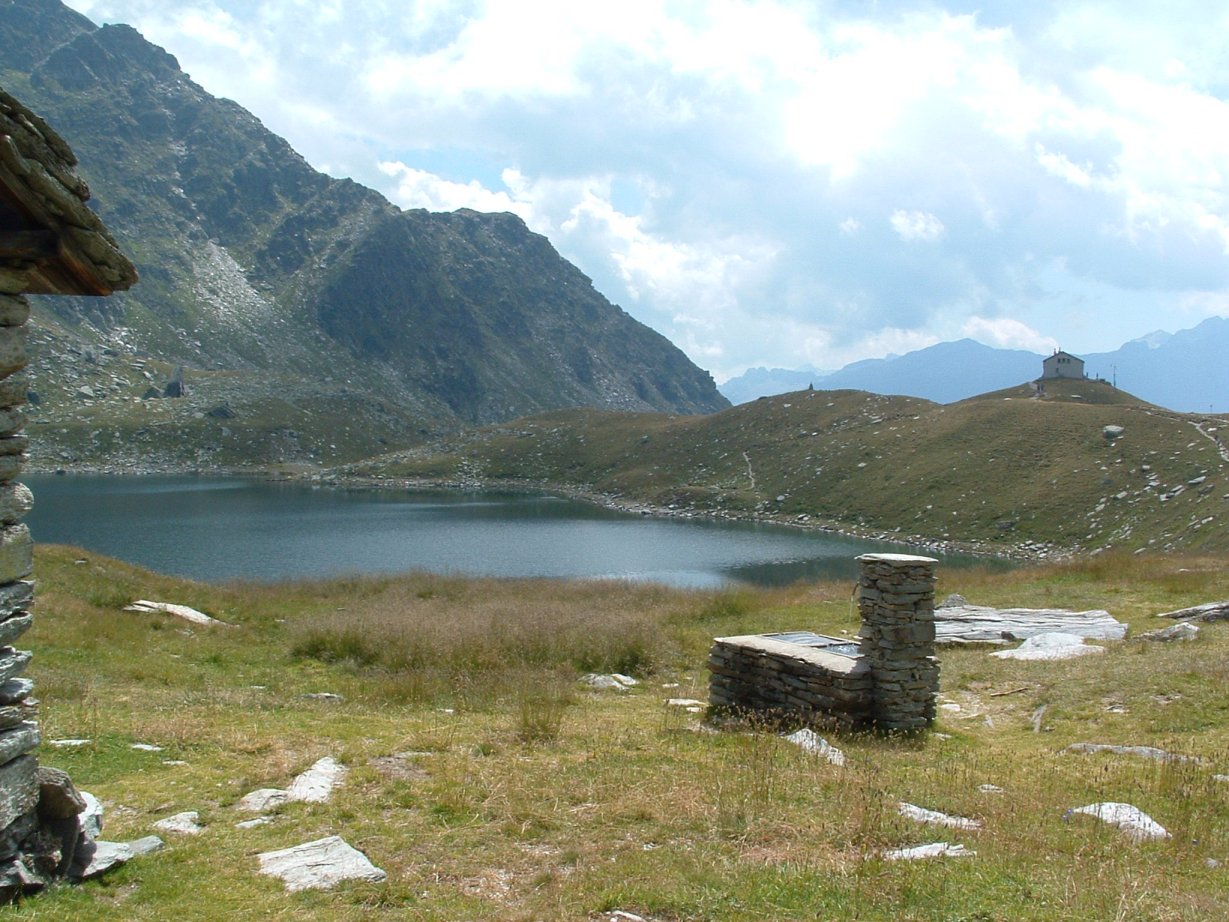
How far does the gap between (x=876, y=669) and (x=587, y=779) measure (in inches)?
258

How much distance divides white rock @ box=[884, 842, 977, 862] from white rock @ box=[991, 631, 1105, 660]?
Answer: 43.8 feet

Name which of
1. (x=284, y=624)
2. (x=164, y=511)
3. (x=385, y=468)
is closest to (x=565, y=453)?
(x=385, y=468)

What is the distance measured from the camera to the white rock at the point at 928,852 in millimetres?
7301

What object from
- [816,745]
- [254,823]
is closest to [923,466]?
[816,745]

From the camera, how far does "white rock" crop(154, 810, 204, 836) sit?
7730mm

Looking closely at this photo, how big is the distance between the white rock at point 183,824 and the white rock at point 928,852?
630 cm

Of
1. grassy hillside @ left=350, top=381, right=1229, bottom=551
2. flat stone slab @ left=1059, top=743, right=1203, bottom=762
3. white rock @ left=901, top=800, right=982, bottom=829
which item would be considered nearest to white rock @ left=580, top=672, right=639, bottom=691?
flat stone slab @ left=1059, top=743, right=1203, bottom=762

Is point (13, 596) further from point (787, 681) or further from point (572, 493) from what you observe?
point (572, 493)

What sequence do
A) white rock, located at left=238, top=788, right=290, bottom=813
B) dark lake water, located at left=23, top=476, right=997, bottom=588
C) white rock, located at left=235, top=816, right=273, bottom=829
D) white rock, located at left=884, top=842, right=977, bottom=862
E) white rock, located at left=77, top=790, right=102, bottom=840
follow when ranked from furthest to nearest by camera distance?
dark lake water, located at left=23, top=476, right=997, bottom=588 < white rock, located at left=238, top=788, right=290, bottom=813 < white rock, located at left=235, top=816, right=273, bottom=829 < white rock, located at left=884, top=842, right=977, bottom=862 < white rock, located at left=77, top=790, right=102, bottom=840

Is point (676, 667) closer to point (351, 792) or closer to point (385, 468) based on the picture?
point (351, 792)

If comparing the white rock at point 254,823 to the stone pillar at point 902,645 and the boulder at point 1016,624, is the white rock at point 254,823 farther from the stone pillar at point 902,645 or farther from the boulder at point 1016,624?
the boulder at point 1016,624

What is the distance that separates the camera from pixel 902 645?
14.1 meters

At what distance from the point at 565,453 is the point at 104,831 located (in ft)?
454

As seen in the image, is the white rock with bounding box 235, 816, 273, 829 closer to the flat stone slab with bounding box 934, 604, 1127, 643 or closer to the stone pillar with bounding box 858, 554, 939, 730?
the stone pillar with bounding box 858, 554, 939, 730
